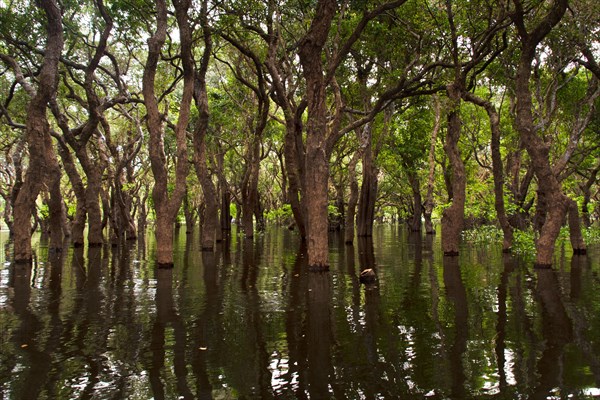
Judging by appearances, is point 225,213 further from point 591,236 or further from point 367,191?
point 591,236

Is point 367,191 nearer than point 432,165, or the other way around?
point 432,165

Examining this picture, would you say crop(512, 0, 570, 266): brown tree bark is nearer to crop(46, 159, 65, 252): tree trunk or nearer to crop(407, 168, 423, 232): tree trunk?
crop(46, 159, 65, 252): tree trunk

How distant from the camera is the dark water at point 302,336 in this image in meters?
4.86

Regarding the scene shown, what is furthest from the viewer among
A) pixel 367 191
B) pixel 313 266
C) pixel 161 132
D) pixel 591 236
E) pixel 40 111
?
pixel 367 191

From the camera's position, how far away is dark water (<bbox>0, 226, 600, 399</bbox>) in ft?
15.9

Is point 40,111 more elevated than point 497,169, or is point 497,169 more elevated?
point 40,111

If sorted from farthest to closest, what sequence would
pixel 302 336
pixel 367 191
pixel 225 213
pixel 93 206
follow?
pixel 225 213
pixel 367 191
pixel 93 206
pixel 302 336

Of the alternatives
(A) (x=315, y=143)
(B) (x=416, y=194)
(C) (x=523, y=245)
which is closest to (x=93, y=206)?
(A) (x=315, y=143)

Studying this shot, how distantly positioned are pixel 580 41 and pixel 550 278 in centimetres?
819

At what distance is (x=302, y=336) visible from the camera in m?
6.72

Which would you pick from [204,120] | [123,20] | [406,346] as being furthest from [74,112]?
[406,346]

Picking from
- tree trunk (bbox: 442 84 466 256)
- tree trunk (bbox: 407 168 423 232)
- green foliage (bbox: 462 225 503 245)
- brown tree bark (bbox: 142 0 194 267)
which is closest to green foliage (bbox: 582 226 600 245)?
green foliage (bbox: 462 225 503 245)

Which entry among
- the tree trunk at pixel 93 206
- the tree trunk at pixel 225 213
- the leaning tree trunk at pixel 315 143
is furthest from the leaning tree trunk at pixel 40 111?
the tree trunk at pixel 225 213

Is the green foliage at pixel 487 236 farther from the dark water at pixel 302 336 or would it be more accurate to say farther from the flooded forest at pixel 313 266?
the dark water at pixel 302 336
